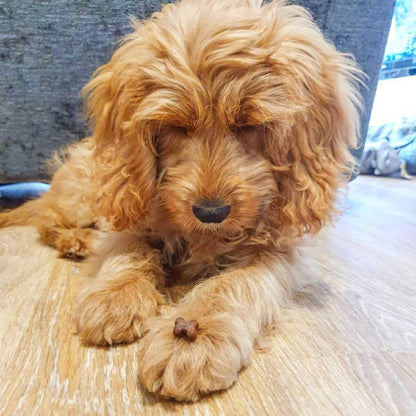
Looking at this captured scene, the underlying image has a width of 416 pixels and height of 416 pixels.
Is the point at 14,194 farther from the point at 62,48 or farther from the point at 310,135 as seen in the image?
the point at 310,135

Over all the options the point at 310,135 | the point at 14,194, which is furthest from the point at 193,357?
the point at 14,194

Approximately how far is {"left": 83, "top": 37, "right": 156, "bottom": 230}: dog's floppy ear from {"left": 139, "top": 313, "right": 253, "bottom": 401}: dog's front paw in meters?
0.46

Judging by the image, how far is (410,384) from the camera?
1.06 m

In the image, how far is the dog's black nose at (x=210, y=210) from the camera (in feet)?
3.97

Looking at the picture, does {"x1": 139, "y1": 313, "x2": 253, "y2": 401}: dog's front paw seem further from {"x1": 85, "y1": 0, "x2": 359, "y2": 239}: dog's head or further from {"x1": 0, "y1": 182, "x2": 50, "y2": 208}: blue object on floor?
{"x1": 0, "y1": 182, "x2": 50, "y2": 208}: blue object on floor

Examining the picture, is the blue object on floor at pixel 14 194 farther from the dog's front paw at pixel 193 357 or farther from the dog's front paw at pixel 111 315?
the dog's front paw at pixel 193 357

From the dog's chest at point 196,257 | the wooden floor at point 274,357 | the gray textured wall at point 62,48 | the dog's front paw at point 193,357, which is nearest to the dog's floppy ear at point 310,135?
the dog's chest at point 196,257

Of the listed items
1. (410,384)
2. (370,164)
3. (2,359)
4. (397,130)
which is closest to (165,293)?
(2,359)

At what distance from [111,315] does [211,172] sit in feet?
1.62

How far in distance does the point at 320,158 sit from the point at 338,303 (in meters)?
0.51

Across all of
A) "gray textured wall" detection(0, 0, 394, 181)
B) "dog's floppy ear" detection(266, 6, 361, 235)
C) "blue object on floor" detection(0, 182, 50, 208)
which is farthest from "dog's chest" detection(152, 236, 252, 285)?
"blue object on floor" detection(0, 182, 50, 208)

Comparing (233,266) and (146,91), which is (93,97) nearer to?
(146,91)

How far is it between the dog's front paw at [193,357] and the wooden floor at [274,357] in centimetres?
3

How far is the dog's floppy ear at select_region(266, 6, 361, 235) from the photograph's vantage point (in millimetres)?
1307
